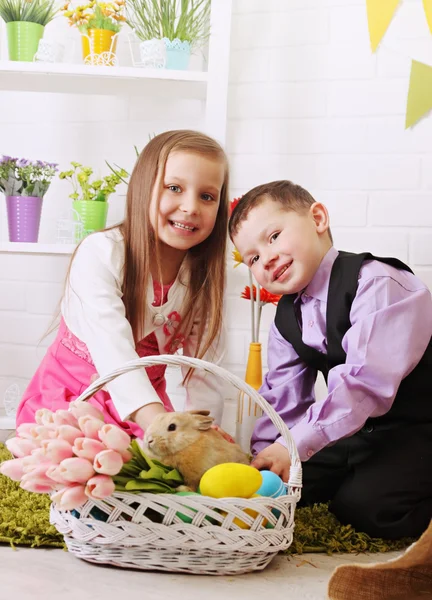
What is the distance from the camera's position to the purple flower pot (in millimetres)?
1903

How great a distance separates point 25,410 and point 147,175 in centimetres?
57

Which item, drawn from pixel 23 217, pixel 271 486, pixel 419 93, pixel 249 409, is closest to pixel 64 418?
pixel 271 486

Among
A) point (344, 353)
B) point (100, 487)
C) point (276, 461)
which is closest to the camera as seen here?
point (100, 487)

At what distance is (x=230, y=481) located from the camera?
1040mm

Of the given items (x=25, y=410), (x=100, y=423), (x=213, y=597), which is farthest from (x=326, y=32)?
(x=213, y=597)

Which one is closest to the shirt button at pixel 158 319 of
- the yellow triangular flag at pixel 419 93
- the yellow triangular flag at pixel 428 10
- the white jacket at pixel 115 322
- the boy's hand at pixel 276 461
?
the white jacket at pixel 115 322

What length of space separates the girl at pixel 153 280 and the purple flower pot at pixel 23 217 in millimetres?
369

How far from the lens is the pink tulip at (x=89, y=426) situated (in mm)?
991

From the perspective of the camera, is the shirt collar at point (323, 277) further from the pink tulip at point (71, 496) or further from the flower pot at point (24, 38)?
the flower pot at point (24, 38)

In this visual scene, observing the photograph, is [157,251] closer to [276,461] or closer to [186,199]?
[186,199]

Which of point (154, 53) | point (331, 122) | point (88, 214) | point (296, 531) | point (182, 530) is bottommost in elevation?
point (296, 531)

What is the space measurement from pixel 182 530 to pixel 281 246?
1.92 feet

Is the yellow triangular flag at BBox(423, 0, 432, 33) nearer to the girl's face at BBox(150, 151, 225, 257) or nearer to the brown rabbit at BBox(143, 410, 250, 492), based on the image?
the girl's face at BBox(150, 151, 225, 257)

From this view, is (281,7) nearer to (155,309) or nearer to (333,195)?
(333,195)
